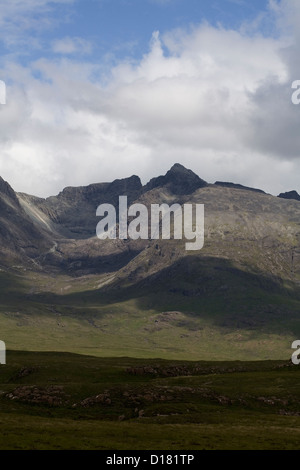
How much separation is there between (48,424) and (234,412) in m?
37.6

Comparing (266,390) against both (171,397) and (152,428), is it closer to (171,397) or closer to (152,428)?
(171,397)

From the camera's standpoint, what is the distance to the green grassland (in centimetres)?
7325

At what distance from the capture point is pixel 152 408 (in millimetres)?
103500

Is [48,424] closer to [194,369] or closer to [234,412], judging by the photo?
[234,412]

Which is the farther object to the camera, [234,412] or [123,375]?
[123,375]

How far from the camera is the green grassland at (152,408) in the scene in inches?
2884

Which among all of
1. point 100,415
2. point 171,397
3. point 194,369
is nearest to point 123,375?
point 194,369
